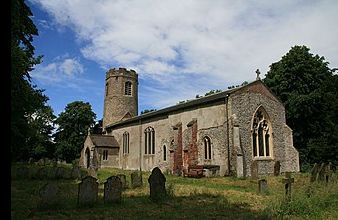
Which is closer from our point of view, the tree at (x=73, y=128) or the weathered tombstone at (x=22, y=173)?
the weathered tombstone at (x=22, y=173)

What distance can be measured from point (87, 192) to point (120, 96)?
3648cm

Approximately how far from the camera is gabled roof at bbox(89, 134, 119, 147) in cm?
3842

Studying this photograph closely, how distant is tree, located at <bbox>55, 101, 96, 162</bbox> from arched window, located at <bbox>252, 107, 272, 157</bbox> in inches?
1397

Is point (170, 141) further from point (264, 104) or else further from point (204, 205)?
point (204, 205)

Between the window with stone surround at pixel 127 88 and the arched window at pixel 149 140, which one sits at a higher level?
the window with stone surround at pixel 127 88

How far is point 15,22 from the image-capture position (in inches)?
364

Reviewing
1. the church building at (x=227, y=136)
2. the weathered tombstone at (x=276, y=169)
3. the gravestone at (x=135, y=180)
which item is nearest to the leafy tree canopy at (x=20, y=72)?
the gravestone at (x=135, y=180)

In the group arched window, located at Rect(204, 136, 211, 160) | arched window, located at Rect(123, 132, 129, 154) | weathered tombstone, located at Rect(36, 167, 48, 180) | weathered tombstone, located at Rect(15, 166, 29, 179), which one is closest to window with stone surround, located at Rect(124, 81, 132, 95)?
arched window, located at Rect(123, 132, 129, 154)

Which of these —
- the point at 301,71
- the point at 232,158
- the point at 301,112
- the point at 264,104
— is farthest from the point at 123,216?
the point at 301,71

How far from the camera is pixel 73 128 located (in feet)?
177

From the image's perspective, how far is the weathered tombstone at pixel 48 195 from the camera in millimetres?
9734

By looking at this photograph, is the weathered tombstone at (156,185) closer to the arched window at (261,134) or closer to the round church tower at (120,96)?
→ the arched window at (261,134)

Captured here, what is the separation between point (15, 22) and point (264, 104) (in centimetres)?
2012

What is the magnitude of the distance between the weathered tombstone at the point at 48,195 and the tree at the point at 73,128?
43.4m
